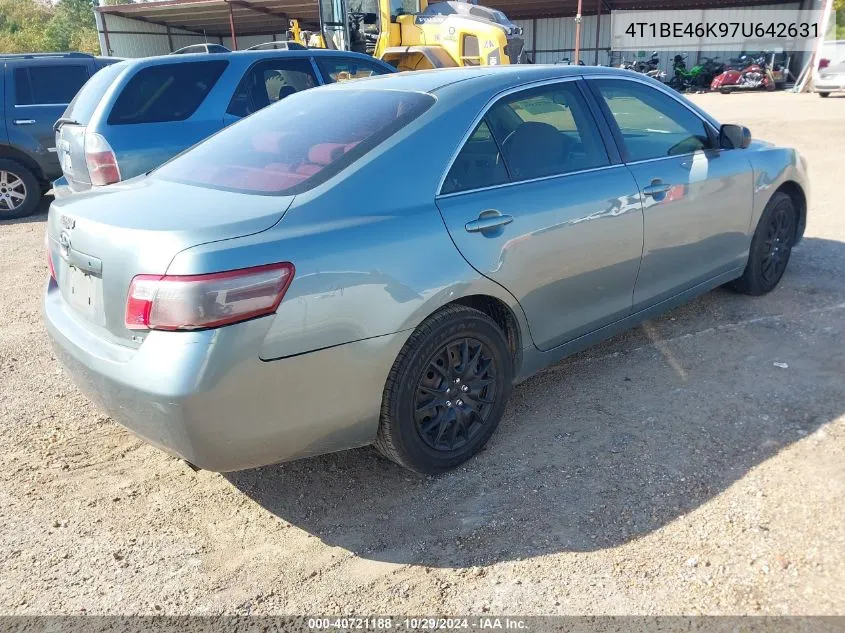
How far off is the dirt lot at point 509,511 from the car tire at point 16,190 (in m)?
5.85

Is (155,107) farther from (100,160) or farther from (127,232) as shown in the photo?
(127,232)

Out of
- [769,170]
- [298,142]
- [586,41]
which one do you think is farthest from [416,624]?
[586,41]

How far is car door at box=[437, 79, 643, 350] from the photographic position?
2.93 m

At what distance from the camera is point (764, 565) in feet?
7.95

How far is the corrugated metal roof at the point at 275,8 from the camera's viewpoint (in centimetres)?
2750

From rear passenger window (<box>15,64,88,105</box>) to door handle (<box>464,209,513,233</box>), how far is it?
806 centimetres

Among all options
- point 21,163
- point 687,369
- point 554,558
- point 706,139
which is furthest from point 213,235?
point 21,163

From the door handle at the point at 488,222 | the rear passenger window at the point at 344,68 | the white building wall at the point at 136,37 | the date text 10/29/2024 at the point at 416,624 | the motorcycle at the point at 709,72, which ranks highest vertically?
the white building wall at the point at 136,37

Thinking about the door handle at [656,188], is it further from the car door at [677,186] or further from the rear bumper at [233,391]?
the rear bumper at [233,391]

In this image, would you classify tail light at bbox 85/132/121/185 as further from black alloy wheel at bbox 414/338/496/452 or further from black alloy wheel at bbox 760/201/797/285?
black alloy wheel at bbox 760/201/797/285

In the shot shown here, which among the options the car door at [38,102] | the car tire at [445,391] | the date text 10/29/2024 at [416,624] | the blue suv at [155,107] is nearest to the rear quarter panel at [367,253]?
the car tire at [445,391]

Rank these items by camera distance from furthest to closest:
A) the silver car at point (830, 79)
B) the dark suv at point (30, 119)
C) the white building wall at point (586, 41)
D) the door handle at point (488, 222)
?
the white building wall at point (586, 41), the silver car at point (830, 79), the dark suv at point (30, 119), the door handle at point (488, 222)

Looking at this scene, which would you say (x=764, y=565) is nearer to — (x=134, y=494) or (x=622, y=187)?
(x=622, y=187)

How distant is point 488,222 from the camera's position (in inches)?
115
